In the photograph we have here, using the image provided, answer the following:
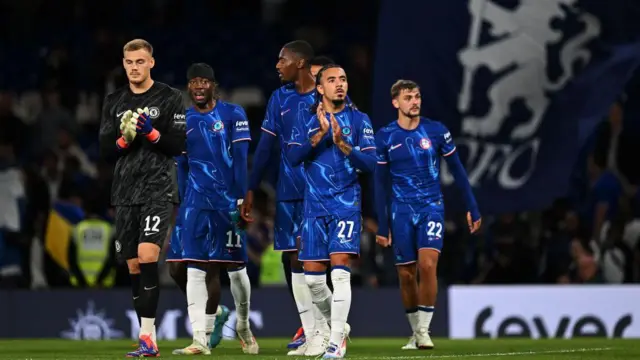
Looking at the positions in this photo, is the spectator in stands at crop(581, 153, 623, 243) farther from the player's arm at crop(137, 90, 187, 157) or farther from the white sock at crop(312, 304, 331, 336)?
the player's arm at crop(137, 90, 187, 157)

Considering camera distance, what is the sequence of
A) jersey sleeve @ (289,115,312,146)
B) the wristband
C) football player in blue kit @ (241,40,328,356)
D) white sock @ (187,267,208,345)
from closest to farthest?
the wristband < jersey sleeve @ (289,115,312,146) < white sock @ (187,267,208,345) < football player in blue kit @ (241,40,328,356)

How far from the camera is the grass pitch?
37.4 ft

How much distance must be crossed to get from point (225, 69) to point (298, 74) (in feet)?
35.4

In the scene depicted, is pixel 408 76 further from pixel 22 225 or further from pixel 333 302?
pixel 333 302

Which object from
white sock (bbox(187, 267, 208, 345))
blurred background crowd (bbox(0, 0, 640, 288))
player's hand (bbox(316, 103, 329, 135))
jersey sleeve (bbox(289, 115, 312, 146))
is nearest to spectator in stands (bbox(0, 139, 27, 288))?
blurred background crowd (bbox(0, 0, 640, 288))

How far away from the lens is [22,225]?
1911 centimetres

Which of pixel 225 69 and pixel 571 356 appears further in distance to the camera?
pixel 225 69

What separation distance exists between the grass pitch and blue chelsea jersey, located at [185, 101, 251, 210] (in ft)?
4.55

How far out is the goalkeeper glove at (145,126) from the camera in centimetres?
1048

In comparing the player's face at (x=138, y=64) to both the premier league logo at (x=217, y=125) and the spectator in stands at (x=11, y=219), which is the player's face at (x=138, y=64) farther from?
the spectator in stands at (x=11, y=219)

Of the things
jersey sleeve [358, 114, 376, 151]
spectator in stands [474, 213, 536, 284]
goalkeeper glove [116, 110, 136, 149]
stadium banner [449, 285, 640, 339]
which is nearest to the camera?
goalkeeper glove [116, 110, 136, 149]

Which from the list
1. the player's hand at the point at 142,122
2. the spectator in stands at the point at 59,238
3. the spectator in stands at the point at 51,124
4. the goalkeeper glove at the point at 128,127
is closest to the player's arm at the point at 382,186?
the player's hand at the point at 142,122

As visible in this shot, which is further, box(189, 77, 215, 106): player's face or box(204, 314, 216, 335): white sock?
box(204, 314, 216, 335): white sock

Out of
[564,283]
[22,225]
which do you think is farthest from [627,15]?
[22,225]
